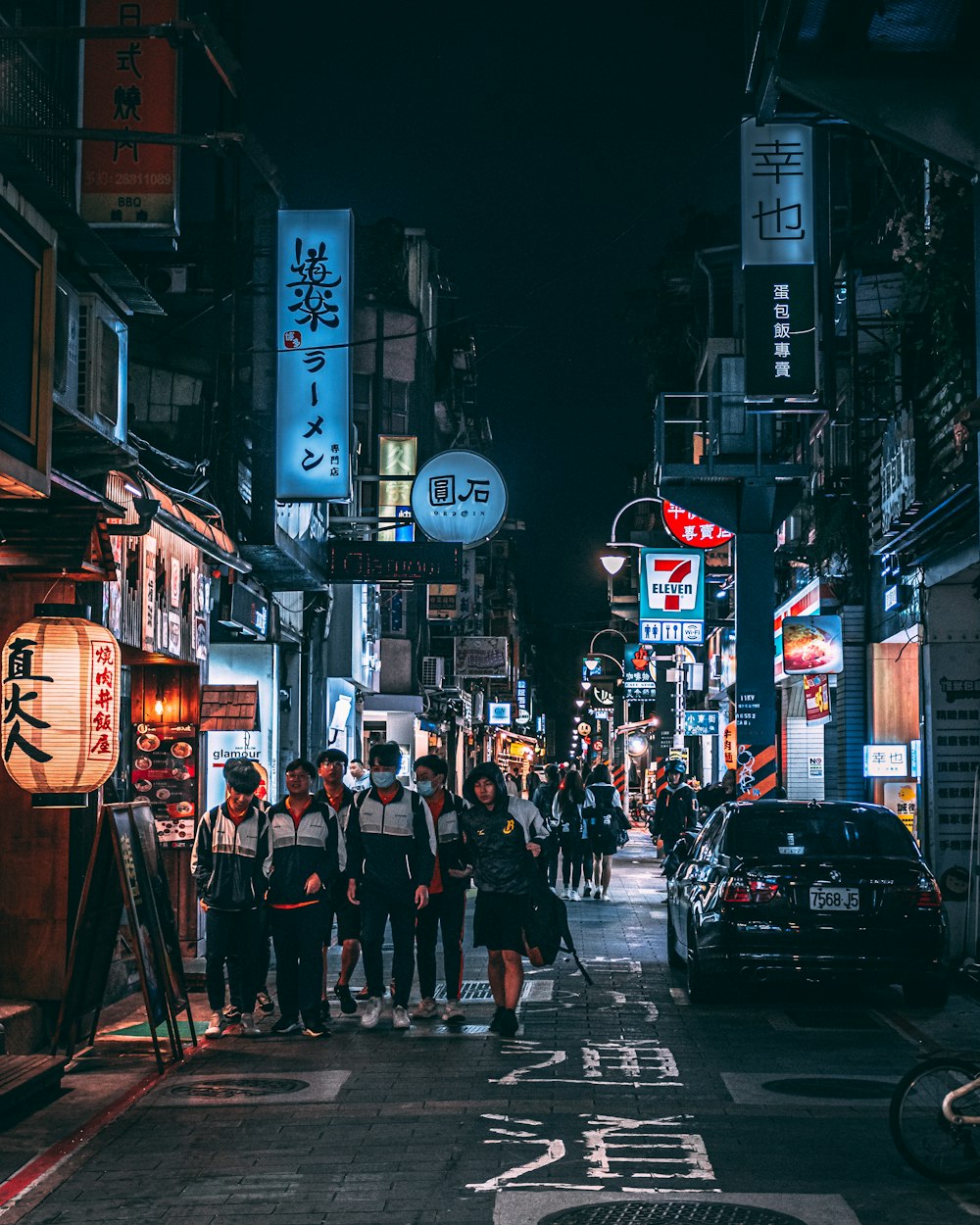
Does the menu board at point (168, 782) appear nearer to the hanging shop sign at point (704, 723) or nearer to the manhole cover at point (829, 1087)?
the manhole cover at point (829, 1087)

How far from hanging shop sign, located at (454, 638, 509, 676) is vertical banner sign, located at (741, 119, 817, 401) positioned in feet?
89.5

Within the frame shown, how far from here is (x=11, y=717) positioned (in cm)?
1066

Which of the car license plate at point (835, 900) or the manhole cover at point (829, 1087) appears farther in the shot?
the car license plate at point (835, 900)

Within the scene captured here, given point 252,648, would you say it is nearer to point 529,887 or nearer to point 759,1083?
point 529,887

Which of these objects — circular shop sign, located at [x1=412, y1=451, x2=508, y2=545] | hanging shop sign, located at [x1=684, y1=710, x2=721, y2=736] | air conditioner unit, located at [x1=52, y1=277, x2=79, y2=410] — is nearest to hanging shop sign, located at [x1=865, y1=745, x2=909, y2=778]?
circular shop sign, located at [x1=412, y1=451, x2=508, y2=545]

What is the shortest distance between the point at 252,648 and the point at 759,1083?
1430 cm

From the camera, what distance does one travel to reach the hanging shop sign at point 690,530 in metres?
31.6

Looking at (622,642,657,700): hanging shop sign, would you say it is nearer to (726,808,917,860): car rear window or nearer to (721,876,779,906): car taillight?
(726,808,917,860): car rear window

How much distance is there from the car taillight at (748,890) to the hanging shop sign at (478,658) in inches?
1371

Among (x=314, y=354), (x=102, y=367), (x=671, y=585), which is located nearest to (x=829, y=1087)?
(x=102, y=367)

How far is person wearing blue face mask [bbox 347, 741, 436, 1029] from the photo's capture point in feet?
39.5

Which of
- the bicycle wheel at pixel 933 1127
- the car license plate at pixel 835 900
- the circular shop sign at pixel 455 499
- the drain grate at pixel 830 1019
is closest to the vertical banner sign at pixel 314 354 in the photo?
the circular shop sign at pixel 455 499

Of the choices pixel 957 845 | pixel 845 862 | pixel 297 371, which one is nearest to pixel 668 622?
pixel 297 371

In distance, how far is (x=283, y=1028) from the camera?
11.8 meters
